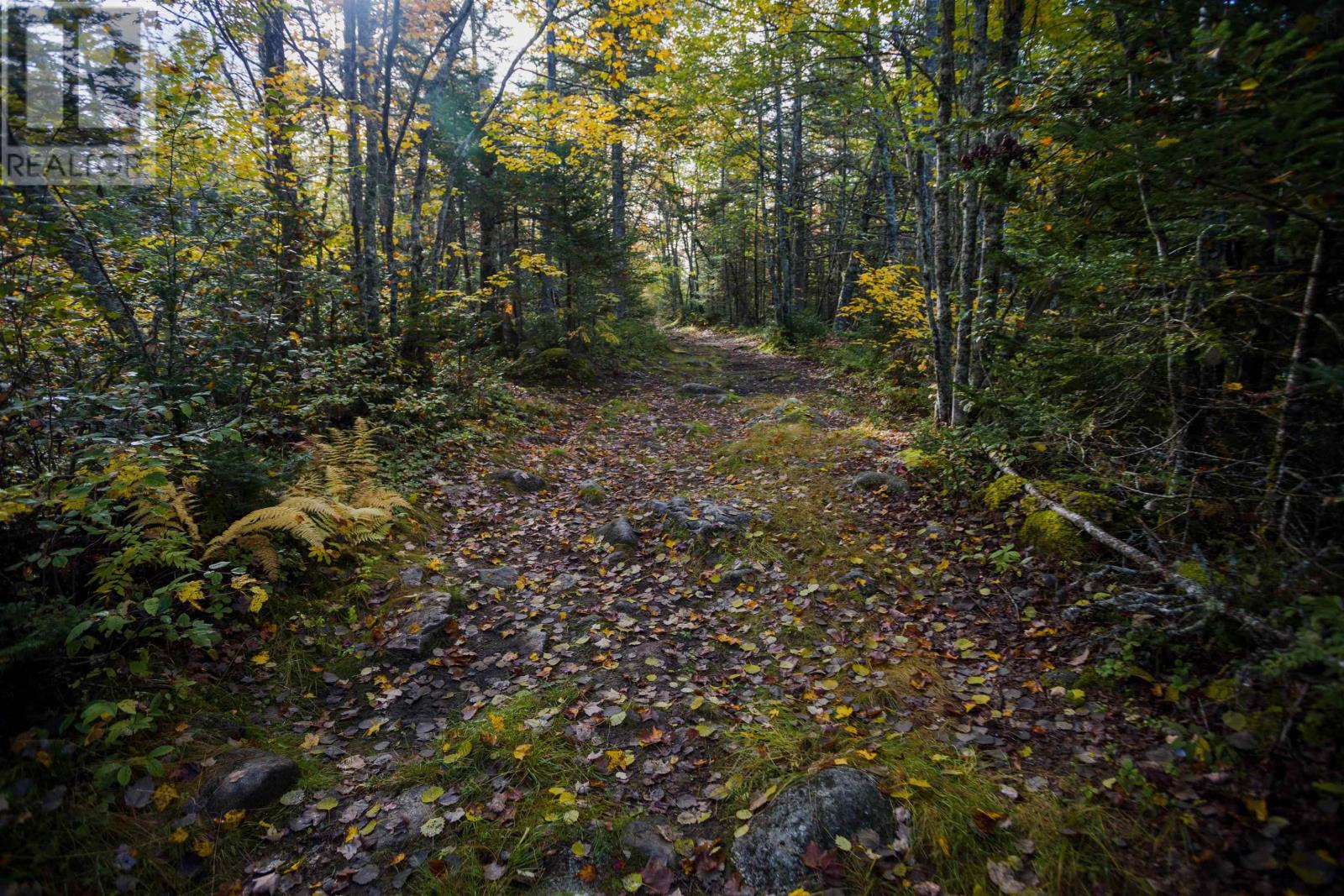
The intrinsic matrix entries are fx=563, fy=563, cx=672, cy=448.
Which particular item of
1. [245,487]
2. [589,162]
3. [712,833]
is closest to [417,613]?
[245,487]

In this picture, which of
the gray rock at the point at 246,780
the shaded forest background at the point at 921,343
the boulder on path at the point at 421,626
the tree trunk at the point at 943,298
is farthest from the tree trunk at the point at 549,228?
the gray rock at the point at 246,780

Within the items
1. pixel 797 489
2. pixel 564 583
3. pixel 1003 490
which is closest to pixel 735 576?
pixel 564 583

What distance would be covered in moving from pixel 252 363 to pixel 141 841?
16.2 feet

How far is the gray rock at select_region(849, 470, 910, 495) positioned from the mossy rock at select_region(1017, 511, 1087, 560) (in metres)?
1.68

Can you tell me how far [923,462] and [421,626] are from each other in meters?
5.83

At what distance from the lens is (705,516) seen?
6.75 m

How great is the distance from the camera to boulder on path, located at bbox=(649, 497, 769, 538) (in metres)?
6.50

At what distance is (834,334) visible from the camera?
19391 mm

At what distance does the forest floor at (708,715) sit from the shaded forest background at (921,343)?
64 cm

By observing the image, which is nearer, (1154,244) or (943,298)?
(1154,244)

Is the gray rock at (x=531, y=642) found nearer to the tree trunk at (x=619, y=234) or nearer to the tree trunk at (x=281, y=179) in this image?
the tree trunk at (x=281, y=179)

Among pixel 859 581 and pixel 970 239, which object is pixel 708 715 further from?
pixel 970 239

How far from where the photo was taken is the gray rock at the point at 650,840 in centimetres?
310

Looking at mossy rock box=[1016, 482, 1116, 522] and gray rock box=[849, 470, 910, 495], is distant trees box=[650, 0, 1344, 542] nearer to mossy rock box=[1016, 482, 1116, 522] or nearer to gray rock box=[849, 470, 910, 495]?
mossy rock box=[1016, 482, 1116, 522]
